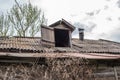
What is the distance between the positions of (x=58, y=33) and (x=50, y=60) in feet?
18.0

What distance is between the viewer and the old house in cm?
1377

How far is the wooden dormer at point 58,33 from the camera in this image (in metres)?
17.2

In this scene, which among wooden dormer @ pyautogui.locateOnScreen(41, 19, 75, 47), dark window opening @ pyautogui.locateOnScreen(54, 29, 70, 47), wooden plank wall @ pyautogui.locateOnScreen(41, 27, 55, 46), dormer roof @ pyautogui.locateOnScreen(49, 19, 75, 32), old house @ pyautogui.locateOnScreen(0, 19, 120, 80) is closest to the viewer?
old house @ pyautogui.locateOnScreen(0, 19, 120, 80)

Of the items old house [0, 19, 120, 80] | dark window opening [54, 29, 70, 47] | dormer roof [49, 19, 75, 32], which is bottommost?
old house [0, 19, 120, 80]

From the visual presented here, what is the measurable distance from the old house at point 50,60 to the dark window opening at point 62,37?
30cm

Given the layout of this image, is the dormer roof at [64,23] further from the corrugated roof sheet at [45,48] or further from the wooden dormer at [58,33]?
the corrugated roof sheet at [45,48]

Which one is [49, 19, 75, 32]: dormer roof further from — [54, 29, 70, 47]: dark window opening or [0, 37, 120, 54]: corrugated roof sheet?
[0, 37, 120, 54]: corrugated roof sheet

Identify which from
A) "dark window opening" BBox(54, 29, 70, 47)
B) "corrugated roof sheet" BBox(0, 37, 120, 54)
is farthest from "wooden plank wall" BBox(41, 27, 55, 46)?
"dark window opening" BBox(54, 29, 70, 47)

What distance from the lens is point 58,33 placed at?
1917 centimetres

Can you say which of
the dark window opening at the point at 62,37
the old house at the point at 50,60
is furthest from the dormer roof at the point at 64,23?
the dark window opening at the point at 62,37

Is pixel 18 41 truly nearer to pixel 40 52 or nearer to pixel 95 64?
pixel 40 52

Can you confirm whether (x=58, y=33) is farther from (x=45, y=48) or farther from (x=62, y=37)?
(x=45, y=48)

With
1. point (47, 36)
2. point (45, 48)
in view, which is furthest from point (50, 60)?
point (47, 36)

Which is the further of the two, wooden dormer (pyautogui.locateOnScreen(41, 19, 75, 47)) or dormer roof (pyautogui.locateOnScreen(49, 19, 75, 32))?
dormer roof (pyautogui.locateOnScreen(49, 19, 75, 32))
